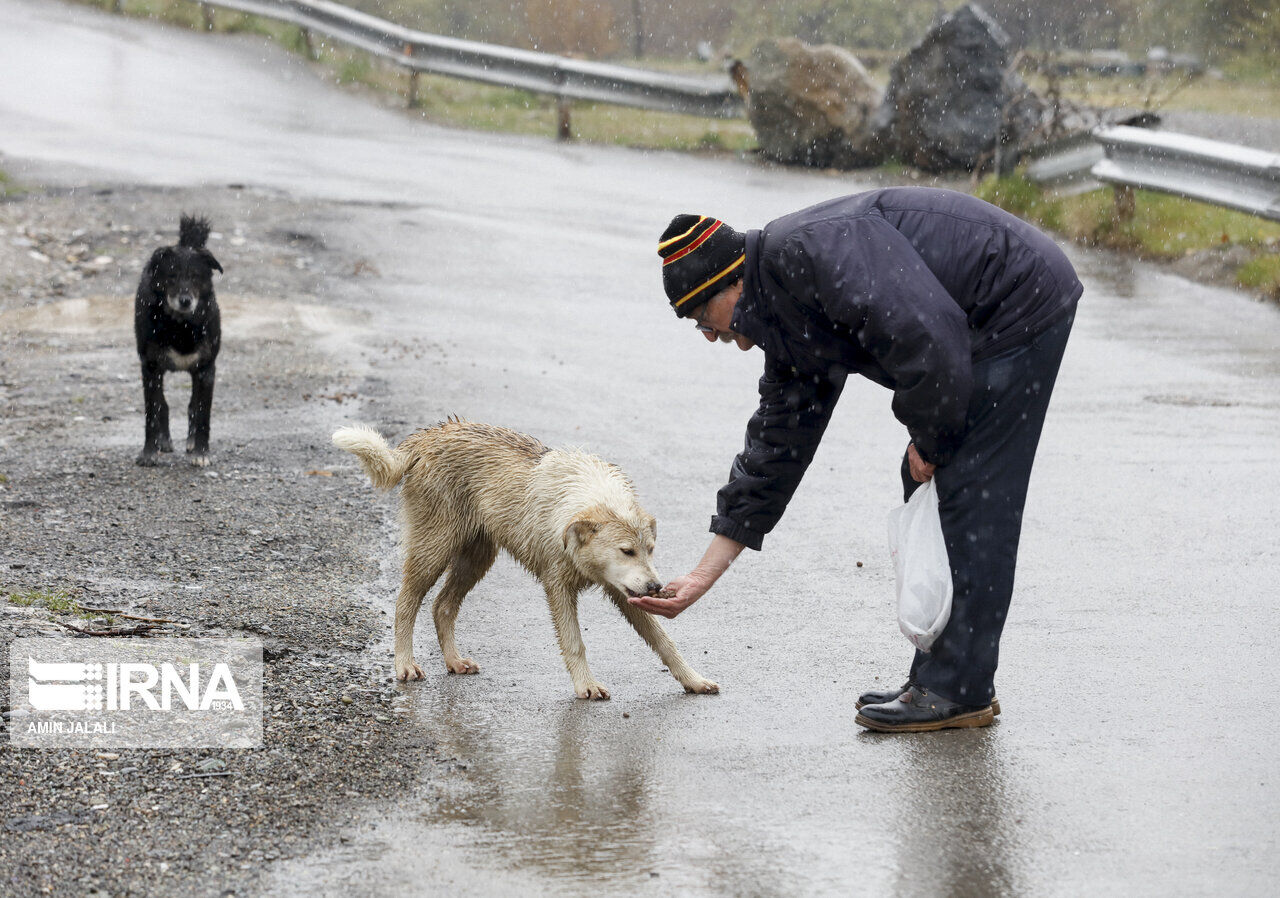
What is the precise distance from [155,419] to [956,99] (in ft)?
38.9

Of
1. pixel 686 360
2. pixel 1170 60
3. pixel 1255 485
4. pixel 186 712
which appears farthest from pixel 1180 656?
pixel 1170 60

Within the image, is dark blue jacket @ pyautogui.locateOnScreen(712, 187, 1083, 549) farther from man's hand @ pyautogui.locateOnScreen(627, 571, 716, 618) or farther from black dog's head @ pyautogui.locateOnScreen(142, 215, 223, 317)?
black dog's head @ pyautogui.locateOnScreen(142, 215, 223, 317)

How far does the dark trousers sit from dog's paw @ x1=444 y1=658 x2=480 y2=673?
64.4 inches

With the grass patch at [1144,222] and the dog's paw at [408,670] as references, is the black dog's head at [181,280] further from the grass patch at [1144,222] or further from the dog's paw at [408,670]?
the grass patch at [1144,222]

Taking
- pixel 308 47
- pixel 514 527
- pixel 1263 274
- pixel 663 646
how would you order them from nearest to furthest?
pixel 663 646 < pixel 514 527 < pixel 1263 274 < pixel 308 47

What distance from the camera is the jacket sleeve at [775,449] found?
4.76 meters

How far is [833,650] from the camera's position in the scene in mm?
5523

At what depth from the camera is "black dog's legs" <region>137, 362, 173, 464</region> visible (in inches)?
319

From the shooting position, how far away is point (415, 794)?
4.17 metres

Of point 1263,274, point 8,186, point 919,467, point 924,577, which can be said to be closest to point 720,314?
point 919,467

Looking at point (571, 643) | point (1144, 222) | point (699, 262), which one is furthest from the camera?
point (1144, 222)

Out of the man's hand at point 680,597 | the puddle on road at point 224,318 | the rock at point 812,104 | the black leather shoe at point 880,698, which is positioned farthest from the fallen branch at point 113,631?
the rock at point 812,104

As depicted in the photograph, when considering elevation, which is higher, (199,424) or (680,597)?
(680,597)

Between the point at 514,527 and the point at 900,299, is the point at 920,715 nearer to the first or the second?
the point at 900,299
